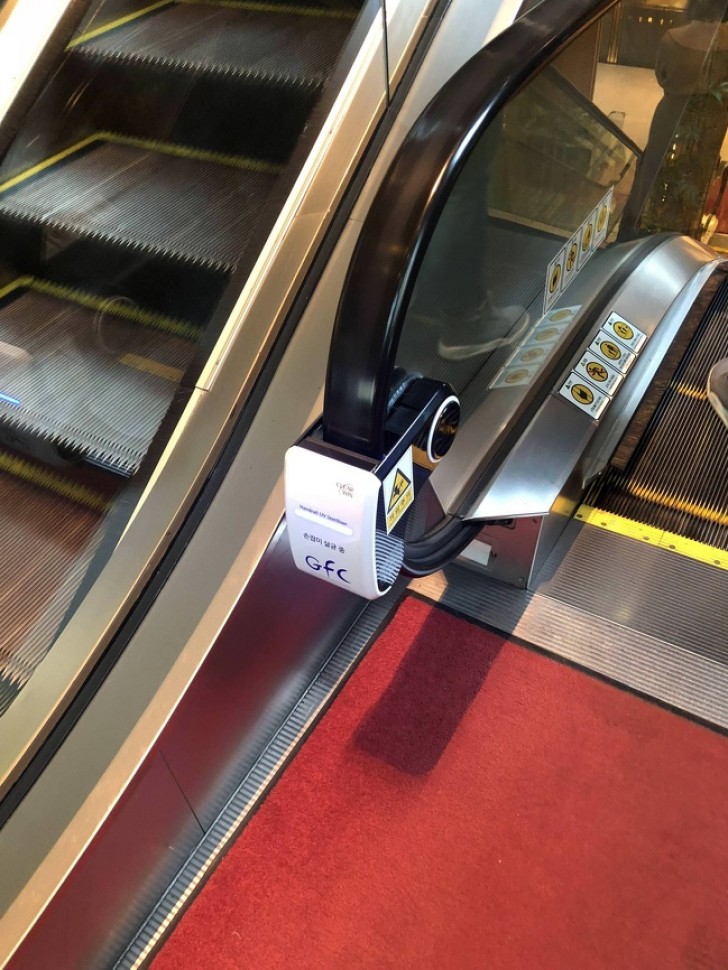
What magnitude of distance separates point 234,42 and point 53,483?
1339 mm

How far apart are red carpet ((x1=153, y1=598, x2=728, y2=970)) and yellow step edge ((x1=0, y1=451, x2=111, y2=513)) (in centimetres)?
82

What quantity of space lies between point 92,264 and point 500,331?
117 centimetres

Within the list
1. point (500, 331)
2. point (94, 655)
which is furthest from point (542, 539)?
point (94, 655)

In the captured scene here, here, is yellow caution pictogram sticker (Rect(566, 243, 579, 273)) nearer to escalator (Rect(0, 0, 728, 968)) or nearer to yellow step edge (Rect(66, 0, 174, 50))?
escalator (Rect(0, 0, 728, 968))

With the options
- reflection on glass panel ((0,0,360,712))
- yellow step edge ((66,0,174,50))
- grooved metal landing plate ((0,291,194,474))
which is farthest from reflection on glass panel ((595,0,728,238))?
grooved metal landing plate ((0,291,194,474))

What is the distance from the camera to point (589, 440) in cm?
224

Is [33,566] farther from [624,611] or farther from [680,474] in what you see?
[680,474]

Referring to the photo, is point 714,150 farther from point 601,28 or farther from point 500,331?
point 500,331

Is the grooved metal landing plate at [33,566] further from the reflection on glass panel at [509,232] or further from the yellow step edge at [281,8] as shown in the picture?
the yellow step edge at [281,8]

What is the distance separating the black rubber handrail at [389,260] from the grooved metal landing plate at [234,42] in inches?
32.9

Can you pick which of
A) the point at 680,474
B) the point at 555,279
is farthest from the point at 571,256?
the point at 680,474

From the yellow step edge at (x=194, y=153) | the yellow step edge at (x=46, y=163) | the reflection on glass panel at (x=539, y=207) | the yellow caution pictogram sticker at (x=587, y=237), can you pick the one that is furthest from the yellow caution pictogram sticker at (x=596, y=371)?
the yellow step edge at (x=46, y=163)

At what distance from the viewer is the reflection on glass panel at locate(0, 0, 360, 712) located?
173cm

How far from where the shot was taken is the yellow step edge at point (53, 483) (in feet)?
5.76
